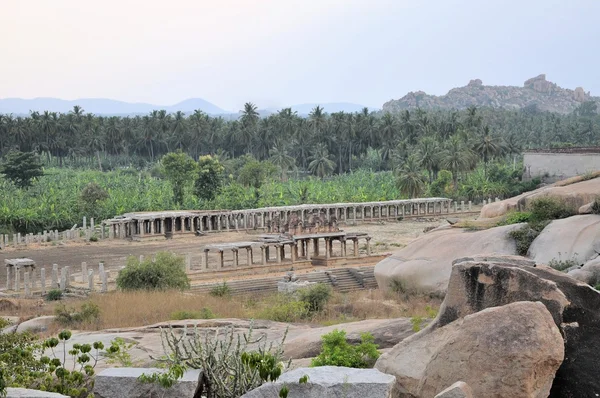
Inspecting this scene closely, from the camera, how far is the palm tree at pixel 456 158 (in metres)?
90.4

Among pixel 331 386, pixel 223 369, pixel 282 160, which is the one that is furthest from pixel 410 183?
pixel 331 386

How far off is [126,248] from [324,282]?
20977 millimetres

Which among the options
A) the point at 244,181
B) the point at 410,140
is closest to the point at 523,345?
the point at 244,181

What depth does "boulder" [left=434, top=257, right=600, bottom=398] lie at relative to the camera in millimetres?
11391

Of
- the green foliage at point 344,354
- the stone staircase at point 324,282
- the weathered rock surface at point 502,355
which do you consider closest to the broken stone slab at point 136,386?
the weathered rock surface at point 502,355

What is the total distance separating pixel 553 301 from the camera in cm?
1196

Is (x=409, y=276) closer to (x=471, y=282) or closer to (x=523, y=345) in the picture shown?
(x=471, y=282)

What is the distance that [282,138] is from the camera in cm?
12369

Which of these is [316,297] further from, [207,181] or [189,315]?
[207,181]

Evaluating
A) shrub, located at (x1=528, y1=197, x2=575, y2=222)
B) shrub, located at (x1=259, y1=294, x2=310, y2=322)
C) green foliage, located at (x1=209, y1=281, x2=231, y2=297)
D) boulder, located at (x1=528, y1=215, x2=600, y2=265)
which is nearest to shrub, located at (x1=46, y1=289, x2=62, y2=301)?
green foliage, located at (x1=209, y1=281, x2=231, y2=297)

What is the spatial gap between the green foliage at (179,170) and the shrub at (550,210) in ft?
170

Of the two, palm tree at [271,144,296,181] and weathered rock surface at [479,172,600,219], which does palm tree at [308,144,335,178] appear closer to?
palm tree at [271,144,296,181]

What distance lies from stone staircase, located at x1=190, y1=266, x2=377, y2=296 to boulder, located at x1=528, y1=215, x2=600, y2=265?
1333 centimetres

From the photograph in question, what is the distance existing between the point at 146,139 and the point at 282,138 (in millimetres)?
23706
